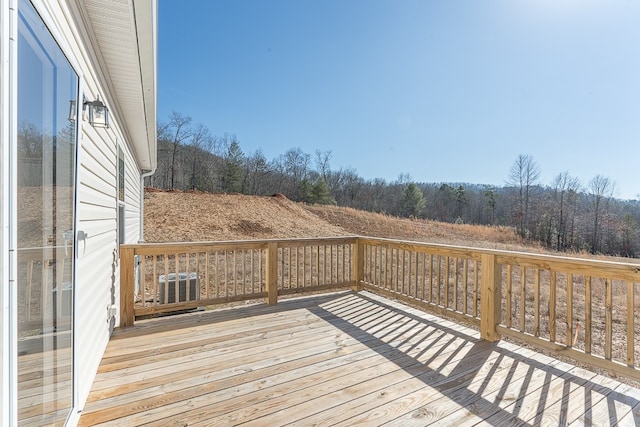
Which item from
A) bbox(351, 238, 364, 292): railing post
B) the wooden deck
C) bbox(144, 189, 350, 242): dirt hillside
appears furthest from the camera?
bbox(144, 189, 350, 242): dirt hillside

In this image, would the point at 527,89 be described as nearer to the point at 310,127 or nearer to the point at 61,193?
the point at 61,193

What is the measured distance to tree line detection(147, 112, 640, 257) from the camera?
24094 mm

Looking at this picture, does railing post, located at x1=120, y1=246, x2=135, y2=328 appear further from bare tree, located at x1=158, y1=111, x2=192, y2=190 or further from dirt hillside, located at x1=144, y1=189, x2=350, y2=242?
bare tree, located at x1=158, y1=111, x2=192, y2=190

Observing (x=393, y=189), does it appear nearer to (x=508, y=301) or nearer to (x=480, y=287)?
(x=480, y=287)

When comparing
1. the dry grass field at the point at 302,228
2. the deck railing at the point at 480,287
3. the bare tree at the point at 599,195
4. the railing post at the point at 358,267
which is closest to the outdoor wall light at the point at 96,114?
the deck railing at the point at 480,287

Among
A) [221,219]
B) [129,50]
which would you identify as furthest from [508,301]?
[221,219]

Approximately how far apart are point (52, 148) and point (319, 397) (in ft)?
6.83

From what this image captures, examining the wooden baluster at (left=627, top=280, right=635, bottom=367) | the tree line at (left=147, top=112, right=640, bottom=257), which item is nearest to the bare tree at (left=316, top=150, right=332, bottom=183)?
the tree line at (left=147, top=112, right=640, bottom=257)

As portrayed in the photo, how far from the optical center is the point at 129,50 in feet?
7.73

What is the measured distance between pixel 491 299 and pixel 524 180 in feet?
116

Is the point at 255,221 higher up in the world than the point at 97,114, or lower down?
lower down

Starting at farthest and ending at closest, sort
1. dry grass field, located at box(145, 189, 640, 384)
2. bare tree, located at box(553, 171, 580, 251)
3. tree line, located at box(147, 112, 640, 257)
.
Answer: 1. bare tree, located at box(553, 171, 580, 251)
2. tree line, located at box(147, 112, 640, 257)
3. dry grass field, located at box(145, 189, 640, 384)

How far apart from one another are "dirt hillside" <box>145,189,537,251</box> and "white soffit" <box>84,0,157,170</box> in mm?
9328

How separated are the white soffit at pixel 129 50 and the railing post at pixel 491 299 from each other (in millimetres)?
3456
